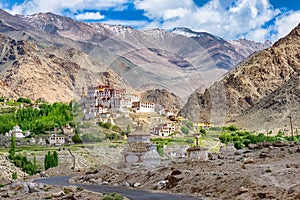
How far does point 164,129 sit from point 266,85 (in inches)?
4102

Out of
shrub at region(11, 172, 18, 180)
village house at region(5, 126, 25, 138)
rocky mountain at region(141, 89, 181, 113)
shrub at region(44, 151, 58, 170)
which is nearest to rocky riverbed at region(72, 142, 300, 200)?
rocky mountain at region(141, 89, 181, 113)

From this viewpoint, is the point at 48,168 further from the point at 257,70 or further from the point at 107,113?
the point at 257,70

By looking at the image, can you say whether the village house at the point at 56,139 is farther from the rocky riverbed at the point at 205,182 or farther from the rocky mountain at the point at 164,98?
the rocky mountain at the point at 164,98

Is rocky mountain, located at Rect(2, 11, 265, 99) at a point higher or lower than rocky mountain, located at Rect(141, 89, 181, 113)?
higher

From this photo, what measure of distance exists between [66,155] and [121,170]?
27.9 m

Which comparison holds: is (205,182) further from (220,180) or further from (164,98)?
(164,98)

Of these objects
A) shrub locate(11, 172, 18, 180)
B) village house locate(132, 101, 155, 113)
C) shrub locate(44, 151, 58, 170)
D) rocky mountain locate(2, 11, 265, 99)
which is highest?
rocky mountain locate(2, 11, 265, 99)

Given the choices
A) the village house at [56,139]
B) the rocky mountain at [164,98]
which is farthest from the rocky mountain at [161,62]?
the village house at [56,139]

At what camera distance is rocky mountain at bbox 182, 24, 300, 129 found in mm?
99750

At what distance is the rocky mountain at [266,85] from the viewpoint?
3927 inches

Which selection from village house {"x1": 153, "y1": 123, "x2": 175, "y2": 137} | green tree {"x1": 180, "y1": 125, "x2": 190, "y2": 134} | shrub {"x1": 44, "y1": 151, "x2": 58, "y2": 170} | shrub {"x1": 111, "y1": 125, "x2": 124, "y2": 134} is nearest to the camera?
village house {"x1": 153, "y1": 123, "x2": 175, "y2": 137}

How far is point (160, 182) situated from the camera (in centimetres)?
2819

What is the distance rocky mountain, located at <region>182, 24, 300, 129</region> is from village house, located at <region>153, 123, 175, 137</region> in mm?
65680

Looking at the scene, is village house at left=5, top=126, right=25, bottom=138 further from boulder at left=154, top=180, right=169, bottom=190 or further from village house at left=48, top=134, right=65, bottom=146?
boulder at left=154, top=180, right=169, bottom=190
